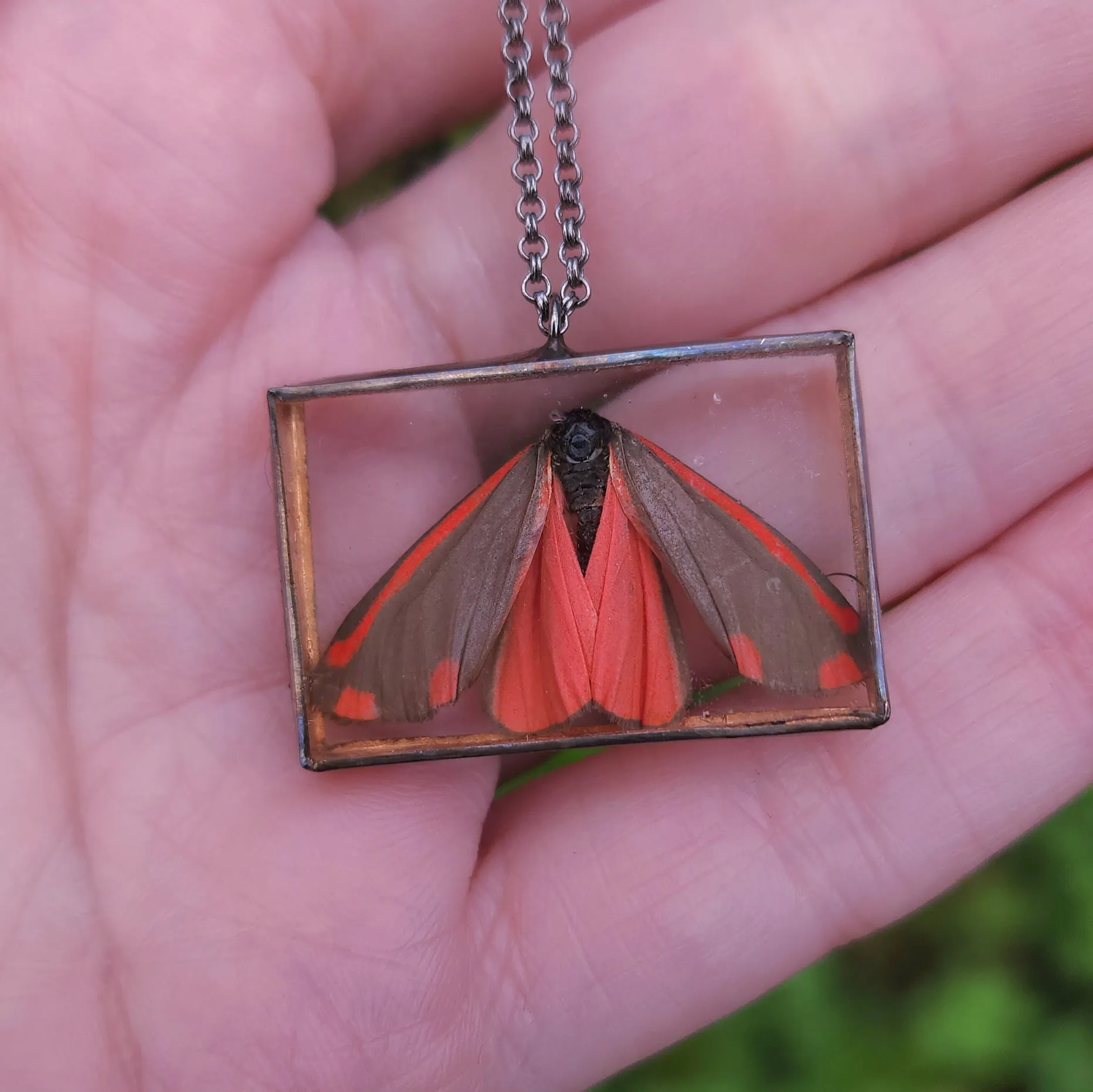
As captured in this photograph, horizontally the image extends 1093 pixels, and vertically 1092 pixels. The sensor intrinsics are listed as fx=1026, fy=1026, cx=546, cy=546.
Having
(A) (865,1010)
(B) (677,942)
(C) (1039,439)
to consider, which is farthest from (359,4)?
(A) (865,1010)

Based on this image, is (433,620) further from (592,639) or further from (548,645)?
(592,639)

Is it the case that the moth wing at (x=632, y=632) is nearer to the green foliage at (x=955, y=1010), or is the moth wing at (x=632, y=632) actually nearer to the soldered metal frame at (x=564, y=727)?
the soldered metal frame at (x=564, y=727)

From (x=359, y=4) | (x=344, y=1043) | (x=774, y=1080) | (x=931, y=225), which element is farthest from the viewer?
(x=774, y=1080)

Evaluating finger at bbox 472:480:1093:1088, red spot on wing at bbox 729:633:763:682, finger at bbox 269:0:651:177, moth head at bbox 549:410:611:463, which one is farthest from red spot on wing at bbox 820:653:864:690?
finger at bbox 269:0:651:177

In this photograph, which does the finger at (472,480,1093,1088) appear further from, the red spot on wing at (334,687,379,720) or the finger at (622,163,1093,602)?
the red spot on wing at (334,687,379,720)

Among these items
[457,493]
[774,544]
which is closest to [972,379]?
[774,544]

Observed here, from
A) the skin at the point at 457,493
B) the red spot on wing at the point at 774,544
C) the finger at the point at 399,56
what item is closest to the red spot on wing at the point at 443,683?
the skin at the point at 457,493

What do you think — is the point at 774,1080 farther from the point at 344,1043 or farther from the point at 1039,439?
the point at 1039,439

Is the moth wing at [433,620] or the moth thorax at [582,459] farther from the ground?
the moth thorax at [582,459]
